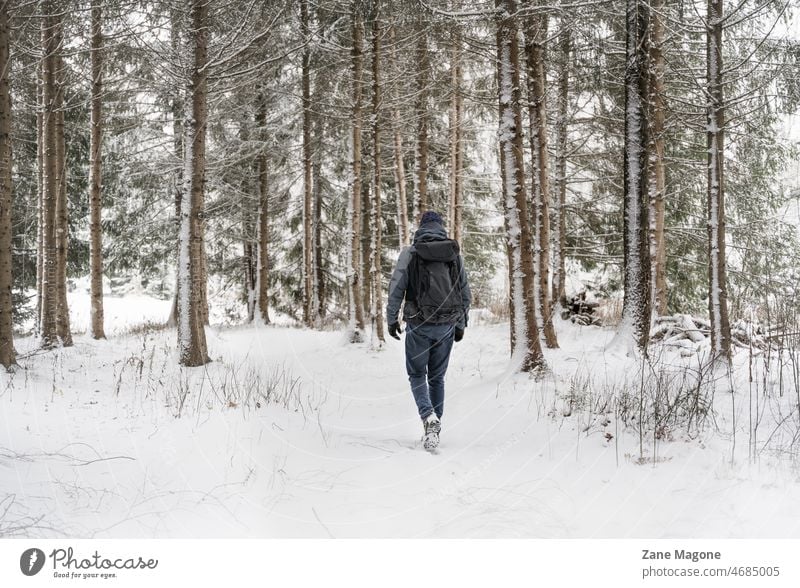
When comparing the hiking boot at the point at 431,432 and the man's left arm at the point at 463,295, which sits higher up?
the man's left arm at the point at 463,295

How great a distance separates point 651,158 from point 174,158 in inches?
503

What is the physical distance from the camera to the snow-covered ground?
10.4 ft

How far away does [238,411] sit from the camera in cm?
536

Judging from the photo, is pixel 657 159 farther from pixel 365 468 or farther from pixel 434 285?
pixel 365 468

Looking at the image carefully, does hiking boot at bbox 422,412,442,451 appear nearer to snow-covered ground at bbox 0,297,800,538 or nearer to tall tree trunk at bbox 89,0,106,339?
snow-covered ground at bbox 0,297,800,538

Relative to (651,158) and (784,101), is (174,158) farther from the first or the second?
(784,101)

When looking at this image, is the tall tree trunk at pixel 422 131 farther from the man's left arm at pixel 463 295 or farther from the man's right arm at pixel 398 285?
the man's right arm at pixel 398 285

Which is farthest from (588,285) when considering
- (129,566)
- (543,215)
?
(129,566)

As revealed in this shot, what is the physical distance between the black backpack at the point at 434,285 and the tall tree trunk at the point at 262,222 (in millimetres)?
11976

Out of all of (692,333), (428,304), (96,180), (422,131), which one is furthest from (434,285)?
(96,180)

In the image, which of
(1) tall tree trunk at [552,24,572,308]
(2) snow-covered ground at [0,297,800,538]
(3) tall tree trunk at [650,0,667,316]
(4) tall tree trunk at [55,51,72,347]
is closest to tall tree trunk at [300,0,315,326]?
(4) tall tree trunk at [55,51,72,347]

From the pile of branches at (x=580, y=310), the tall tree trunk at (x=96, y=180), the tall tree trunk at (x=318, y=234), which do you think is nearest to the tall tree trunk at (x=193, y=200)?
the tall tree trunk at (x=96, y=180)

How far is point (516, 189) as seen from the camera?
697 cm

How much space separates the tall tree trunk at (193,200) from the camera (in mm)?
8008
